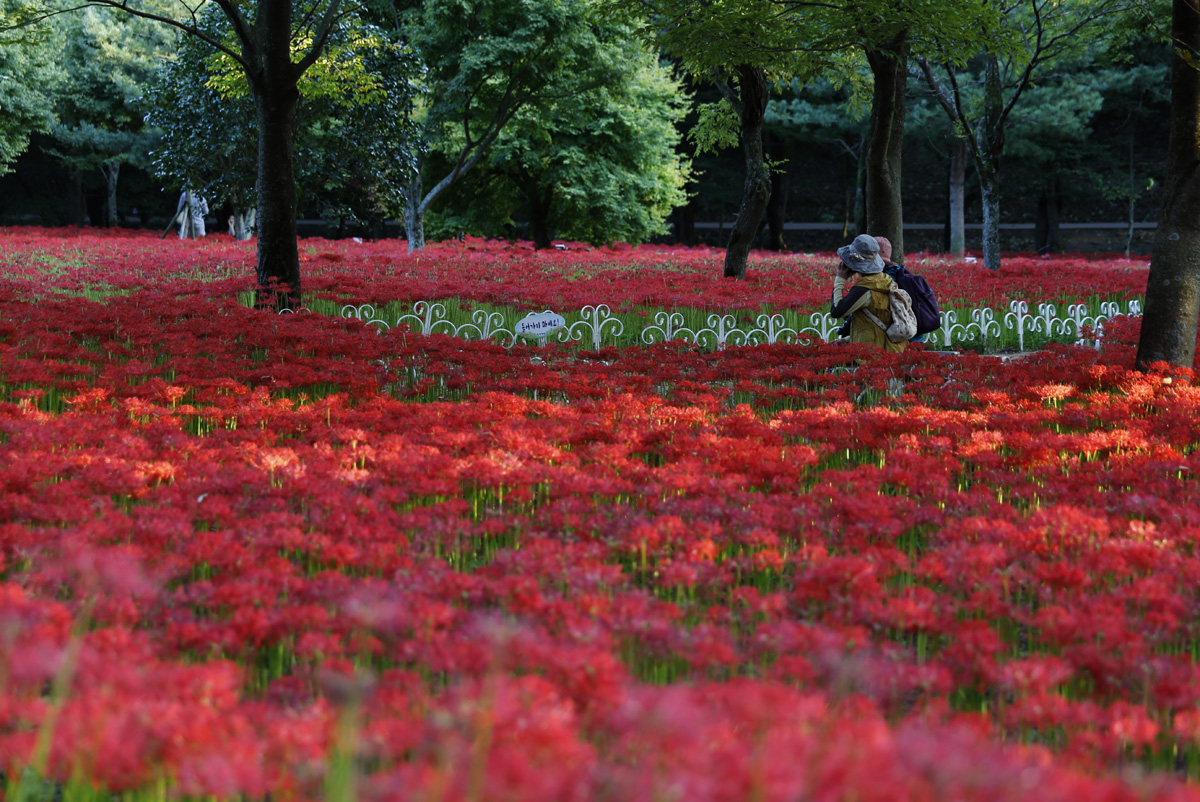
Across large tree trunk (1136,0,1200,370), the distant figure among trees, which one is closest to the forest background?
the distant figure among trees

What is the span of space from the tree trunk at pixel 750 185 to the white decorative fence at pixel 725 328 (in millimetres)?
5038

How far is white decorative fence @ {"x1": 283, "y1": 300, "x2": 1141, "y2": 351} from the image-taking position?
31.8 ft

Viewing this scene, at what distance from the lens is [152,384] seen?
579 cm

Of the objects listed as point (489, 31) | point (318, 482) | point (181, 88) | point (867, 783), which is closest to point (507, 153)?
point (489, 31)

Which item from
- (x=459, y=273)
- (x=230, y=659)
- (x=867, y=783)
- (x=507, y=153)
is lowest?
(x=230, y=659)

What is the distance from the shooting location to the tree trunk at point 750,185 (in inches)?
650

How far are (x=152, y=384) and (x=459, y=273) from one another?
11049mm

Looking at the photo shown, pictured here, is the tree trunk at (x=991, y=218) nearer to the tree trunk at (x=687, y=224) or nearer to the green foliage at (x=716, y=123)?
the green foliage at (x=716, y=123)

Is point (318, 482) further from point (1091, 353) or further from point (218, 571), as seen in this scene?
point (1091, 353)

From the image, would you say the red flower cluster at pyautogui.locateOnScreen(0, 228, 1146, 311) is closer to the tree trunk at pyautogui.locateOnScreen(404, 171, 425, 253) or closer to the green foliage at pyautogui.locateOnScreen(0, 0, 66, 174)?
the tree trunk at pyautogui.locateOnScreen(404, 171, 425, 253)

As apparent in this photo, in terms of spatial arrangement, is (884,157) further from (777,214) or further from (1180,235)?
(777,214)

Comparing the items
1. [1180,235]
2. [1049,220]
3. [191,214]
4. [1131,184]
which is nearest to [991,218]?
[1131,184]

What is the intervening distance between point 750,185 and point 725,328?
671 centimetres

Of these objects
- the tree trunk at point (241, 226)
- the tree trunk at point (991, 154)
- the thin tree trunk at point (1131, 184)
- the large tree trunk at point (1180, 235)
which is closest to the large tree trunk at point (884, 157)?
the large tree trunk at point (1180, 235)
